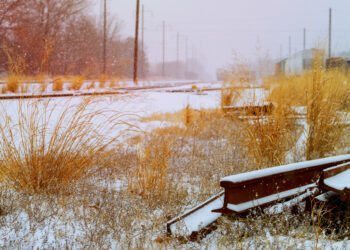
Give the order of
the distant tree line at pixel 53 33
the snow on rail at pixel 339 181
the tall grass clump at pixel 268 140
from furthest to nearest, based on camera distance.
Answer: the distant tree line at pixel 53 33 < the tall grass clump at pixel 268 140 < the snow on rail at pixel 339 181

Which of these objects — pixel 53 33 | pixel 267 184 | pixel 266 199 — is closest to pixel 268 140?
pixel 267 184

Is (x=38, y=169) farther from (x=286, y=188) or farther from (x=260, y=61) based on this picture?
(x=260, y=61)

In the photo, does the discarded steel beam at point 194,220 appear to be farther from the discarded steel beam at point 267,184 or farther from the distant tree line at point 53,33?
the distant tree line at point 53,33

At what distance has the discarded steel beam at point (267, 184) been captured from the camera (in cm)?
279

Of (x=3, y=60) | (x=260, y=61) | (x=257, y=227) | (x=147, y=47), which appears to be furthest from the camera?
(x=147, y=47)

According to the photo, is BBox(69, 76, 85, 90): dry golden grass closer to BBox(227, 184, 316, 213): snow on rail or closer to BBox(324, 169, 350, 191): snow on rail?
BBox(227, 184, 316, 213): snow on rail

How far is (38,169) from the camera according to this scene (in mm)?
3420

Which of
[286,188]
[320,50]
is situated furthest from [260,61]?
[286,188]

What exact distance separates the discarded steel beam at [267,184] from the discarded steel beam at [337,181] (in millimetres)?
185

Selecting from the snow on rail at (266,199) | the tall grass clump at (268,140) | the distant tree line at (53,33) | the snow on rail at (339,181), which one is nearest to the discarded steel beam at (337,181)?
the snow on rail at (339,181)

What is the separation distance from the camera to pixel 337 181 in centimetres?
308

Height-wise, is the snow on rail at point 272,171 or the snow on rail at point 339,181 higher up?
the snow on rail at point 272,171

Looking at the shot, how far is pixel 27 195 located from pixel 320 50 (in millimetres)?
4393

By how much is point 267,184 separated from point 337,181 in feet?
2.20
